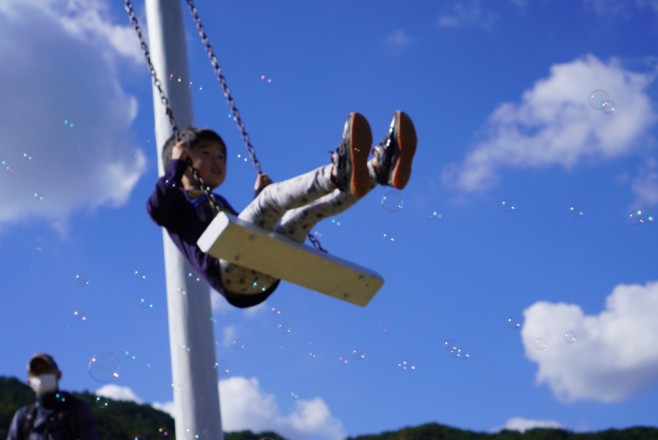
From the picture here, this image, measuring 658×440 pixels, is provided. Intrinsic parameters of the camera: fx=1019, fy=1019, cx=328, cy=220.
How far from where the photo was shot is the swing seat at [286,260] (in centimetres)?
568

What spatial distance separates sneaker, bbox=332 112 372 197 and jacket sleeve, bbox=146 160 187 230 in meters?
1.17

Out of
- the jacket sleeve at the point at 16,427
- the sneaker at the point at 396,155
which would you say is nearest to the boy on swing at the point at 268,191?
the sneaker at the point at 396,155

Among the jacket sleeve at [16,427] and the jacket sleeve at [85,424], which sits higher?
the jacket sleeve at [16,427]

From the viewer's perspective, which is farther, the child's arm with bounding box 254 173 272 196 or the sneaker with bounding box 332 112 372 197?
the child's arm with bounding box 254 173 272 196

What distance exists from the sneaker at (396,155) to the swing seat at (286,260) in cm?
63

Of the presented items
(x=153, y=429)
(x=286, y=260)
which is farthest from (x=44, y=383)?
(x=153, y=429)

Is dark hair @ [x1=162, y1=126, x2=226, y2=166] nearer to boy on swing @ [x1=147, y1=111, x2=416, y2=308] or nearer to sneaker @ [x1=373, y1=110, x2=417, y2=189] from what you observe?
boy on swing @ [x1=147, y1=111, x2=416, y2=308]

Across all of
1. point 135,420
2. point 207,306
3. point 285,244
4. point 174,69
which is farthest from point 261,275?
point 135,420

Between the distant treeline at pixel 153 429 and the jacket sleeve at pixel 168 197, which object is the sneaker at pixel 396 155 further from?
the distant treeline at pixel 153 429

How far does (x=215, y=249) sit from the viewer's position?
568 centimetres

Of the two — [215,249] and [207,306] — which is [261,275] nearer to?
[215,249]

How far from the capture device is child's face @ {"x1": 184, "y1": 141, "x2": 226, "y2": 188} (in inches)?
267

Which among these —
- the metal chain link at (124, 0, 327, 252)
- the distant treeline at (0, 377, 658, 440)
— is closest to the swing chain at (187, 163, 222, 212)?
the metal chain link at (124, 0, 327, 252)

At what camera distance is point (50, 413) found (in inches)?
257
